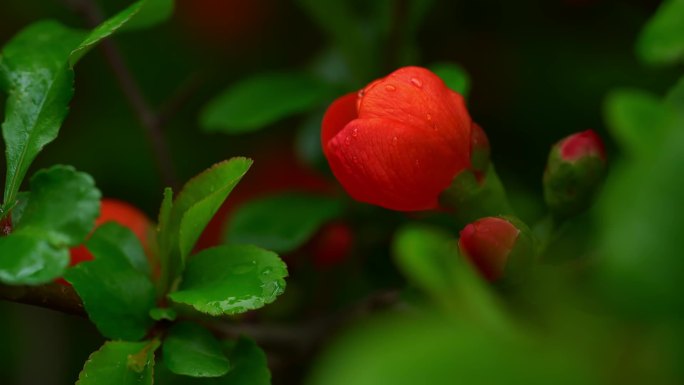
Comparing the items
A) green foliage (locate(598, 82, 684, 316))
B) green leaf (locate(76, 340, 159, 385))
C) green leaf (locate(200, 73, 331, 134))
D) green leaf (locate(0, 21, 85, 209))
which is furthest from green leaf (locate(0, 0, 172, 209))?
green foliage (locate(598, 82, 684, 316))

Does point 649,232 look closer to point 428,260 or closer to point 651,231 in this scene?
point 651,231

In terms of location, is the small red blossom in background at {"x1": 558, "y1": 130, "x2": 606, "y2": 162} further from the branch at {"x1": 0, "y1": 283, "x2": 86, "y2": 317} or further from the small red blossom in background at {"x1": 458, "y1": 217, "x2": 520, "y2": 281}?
the branch at {"x1": 0, "y1": 283, "x2": 86, "y2": 317}

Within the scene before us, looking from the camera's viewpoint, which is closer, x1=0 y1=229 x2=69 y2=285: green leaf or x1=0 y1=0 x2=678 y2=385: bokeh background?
x1=0 y1=229 x2=69 y2=285: green leaf

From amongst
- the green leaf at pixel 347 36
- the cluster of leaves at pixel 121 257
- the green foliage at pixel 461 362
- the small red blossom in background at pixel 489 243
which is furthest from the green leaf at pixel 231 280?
the green leaf at pixel 347 36

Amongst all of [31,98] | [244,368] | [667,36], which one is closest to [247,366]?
[244,368]

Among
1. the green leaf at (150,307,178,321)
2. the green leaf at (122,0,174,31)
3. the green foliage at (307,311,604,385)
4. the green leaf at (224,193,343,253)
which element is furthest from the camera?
the green leaf at (224,193,343,253)

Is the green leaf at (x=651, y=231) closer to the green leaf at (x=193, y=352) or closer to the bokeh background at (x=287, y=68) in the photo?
the green leaf at (x=193, y=352)
